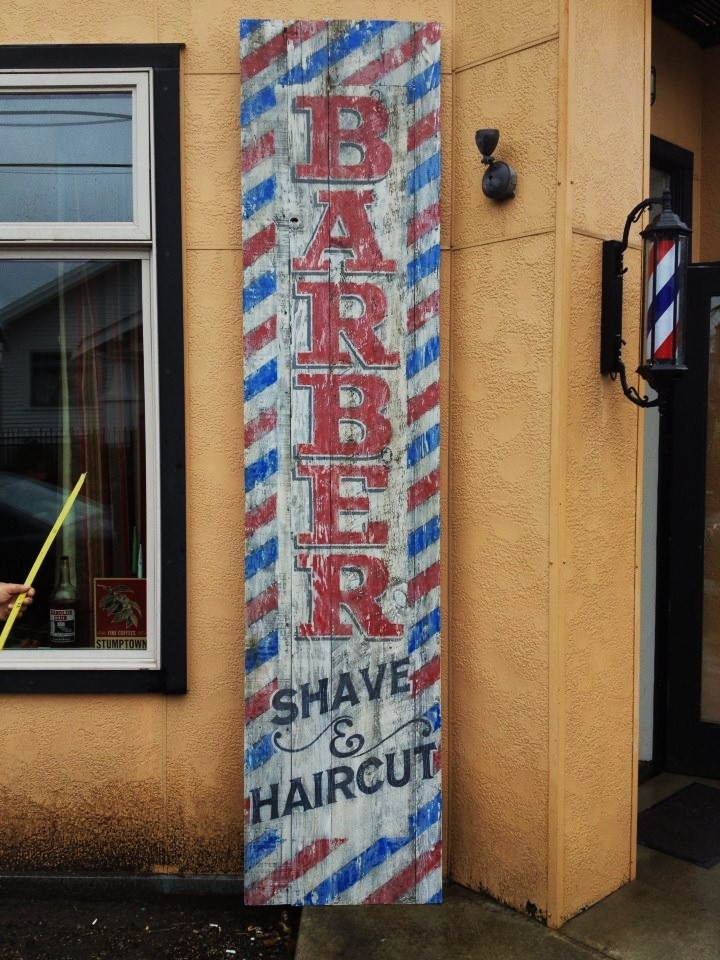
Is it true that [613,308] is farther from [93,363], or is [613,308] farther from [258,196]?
[93,363]

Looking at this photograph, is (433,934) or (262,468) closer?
(433,934)

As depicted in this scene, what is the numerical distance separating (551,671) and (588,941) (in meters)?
0.99

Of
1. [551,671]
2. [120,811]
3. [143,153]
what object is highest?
[143,153]

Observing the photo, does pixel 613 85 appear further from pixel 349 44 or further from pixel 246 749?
pixel 246 749

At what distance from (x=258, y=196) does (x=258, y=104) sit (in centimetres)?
36

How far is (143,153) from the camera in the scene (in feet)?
11.9

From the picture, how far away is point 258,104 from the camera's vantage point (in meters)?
3.46

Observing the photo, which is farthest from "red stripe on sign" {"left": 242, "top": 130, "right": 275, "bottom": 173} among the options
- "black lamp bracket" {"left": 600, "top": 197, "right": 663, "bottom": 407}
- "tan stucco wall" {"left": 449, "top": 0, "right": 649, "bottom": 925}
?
"black lamp bracket" {"left": 600, "top": 197, "right": 663, "bottom": 407}

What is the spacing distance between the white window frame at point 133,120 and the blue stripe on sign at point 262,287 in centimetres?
52

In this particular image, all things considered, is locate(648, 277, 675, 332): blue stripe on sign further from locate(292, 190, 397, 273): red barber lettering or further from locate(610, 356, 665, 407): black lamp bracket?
locate(292, 190, 397, 273): red barber lettering

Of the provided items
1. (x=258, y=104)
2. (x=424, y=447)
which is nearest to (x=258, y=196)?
(x=258, y=104)

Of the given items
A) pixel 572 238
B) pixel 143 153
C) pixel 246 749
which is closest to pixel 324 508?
pixel 246 749

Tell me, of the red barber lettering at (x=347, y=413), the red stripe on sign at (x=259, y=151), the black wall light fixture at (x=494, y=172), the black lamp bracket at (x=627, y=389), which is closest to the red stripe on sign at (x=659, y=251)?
the black lamp bracket at (x=627, y=389)

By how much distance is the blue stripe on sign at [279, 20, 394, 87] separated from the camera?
136 inches
